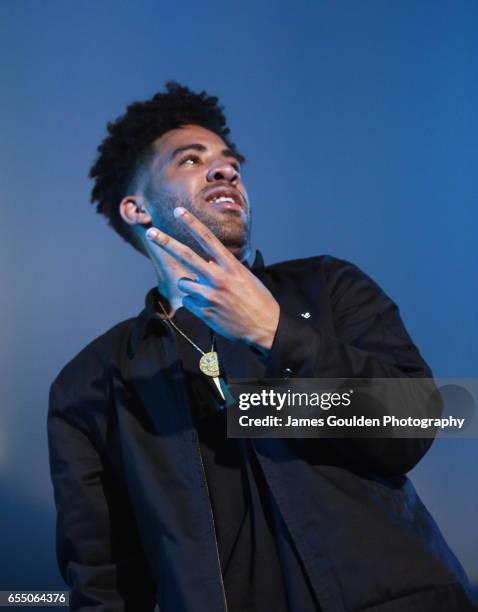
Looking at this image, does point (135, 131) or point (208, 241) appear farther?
point (135, 131)

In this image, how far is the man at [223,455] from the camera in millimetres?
892

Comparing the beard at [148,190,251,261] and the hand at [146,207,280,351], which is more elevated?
the beard at [148,190,251,261]

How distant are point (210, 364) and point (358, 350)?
1.17 ft

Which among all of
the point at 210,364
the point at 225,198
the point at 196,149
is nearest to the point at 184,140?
the point at 196,149

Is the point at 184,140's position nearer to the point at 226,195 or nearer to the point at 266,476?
the point at 226,195

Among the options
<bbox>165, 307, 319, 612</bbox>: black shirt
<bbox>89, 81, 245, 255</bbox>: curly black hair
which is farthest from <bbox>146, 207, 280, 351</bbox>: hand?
<bbox>89, 81, 245, 255</bbox>: curly black hair

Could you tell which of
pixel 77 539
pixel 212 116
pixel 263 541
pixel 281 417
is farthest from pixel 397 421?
pixel 212 116

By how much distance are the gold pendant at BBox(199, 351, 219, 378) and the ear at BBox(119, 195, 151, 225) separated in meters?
0.50

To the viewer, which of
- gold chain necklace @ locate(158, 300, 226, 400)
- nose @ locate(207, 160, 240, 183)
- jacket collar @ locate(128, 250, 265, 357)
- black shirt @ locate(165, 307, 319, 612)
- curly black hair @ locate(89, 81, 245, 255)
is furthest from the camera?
curly black hair @ locate(89, 81, 245, 255)

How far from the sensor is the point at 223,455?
1.14m

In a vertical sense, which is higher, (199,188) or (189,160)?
(189,160)

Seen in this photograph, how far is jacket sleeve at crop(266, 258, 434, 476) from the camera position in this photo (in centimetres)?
86

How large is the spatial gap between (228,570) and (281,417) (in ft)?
1.01

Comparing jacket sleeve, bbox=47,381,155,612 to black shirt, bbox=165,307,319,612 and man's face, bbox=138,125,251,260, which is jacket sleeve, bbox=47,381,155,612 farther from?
man's face, bbox=138,125,251,260
